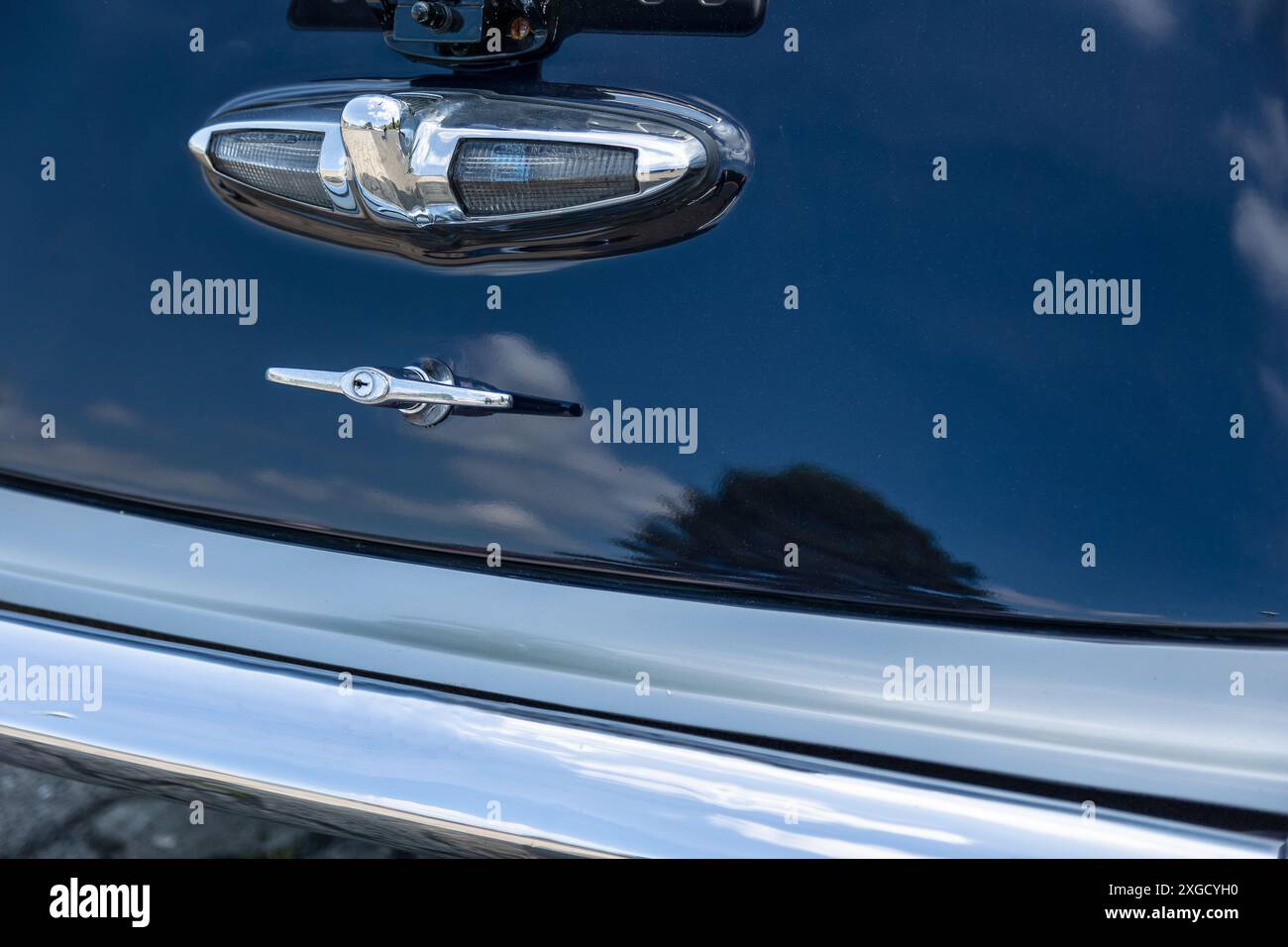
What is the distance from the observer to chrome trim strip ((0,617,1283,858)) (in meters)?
0.99

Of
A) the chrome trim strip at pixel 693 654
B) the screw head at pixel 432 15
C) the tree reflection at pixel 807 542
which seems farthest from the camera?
the screw head at pixel 432 15

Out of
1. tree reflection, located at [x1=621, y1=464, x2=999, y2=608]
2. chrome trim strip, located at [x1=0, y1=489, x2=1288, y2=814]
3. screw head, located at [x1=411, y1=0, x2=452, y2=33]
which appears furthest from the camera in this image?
screw head, located at [x1=411, y1=0, x2=452, y2=33]

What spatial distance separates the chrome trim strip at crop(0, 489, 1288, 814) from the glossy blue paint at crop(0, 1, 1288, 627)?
1.9 inches

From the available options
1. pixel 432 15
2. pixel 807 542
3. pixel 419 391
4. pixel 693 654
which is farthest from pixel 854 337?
A: pixel 432 15

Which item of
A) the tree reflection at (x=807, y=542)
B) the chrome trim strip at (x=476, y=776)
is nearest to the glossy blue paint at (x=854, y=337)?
the tree reflection at (x=807, y=542)

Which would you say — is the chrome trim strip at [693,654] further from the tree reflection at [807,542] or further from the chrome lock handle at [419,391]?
the chrome lock handle at [419,391]

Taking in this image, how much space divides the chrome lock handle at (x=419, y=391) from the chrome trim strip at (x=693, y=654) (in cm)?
19

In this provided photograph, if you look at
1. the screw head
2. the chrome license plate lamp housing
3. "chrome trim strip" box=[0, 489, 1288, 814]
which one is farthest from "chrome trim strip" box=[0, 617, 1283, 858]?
the screw head

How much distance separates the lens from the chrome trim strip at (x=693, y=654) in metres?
0.97

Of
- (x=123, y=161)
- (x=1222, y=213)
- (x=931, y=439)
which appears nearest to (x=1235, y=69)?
(x=1222, y=213)

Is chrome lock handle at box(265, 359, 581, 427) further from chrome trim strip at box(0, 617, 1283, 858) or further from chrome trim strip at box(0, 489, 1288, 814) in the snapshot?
chrome trim strip at box(0, 617, 1283, 858)
